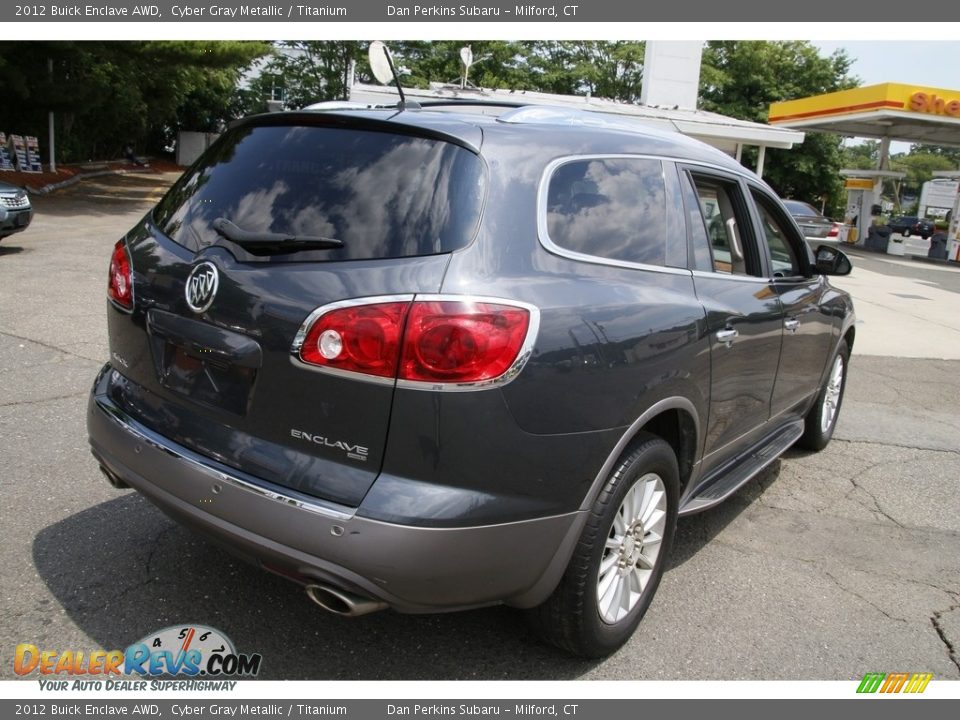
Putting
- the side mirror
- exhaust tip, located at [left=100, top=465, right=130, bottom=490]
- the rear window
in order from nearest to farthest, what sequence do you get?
the rear window < exhaust tip, located at [left=100, top=465, right=130, bottom=490] < the side mirror

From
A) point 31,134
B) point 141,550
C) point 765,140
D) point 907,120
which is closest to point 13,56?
point 31,134

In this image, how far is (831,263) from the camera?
4.68 meters

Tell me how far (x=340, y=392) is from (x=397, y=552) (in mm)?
483

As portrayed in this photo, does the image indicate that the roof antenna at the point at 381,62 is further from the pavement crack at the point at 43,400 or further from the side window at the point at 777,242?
the pavement crack at the point at 43,400

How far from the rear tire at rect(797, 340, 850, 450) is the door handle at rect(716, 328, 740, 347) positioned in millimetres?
2029

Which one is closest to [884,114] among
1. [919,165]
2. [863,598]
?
[863,598]

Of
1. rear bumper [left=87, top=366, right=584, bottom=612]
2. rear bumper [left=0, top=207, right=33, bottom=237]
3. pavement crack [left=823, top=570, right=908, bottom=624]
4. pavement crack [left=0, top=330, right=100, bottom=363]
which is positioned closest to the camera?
rear bumper [left=87, top=366, right=584, bottom=612]

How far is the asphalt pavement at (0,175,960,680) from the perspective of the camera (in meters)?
2.91

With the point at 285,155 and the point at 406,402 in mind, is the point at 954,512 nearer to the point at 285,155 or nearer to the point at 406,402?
the point at 406,402

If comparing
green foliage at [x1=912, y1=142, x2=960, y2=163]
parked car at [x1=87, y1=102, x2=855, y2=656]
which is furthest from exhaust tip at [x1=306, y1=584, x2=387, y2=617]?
green foliage at [x1=912, y1=142, x2=960, y2=163]

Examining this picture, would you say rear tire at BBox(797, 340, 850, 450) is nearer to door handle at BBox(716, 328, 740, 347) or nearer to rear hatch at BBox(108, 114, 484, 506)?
door handle at BBox(716, 328, 740, 347)

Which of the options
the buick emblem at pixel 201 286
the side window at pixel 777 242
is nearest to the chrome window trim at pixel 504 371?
the buick emblem at pixel 201 286

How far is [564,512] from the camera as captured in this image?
2.52 m

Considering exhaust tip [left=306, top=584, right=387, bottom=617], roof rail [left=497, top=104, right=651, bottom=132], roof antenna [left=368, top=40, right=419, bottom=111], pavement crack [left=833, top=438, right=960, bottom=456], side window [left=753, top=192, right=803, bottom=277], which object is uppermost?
roof antenna [left=368, top=40, right=419, bottom=111]
